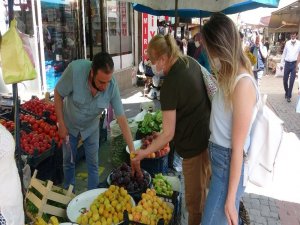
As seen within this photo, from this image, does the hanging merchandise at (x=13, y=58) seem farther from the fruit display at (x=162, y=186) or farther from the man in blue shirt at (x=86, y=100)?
the fruit display at (x=162, y=186)

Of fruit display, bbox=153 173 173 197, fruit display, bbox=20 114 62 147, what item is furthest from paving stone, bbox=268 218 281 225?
fruit display, bbox=20 114 62 147

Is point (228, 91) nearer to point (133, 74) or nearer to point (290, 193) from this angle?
point (290, 193)

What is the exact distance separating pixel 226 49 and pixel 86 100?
65.3 inches

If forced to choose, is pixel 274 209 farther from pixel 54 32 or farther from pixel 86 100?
pixel 54 32

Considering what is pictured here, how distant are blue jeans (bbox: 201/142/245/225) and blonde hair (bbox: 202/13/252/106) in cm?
36

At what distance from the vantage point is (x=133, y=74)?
37.6 feet

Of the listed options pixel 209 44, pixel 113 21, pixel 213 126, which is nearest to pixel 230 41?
pixel 209 44

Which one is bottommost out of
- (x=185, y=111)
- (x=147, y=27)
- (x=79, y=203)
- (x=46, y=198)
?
(x=79, y=203)

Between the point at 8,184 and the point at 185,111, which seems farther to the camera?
the point at 185,111

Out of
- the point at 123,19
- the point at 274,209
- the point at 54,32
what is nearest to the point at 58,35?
the point at 54,32

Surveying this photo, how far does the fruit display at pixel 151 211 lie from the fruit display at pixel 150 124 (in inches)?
78.8

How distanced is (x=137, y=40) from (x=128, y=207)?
9.97 meters

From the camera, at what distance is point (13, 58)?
154cm

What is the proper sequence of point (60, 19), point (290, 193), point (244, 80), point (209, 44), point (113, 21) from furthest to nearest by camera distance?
point (113, 21) → point (60, 19) → point (290, 193) → point (209, 44) → point (244, 80)
